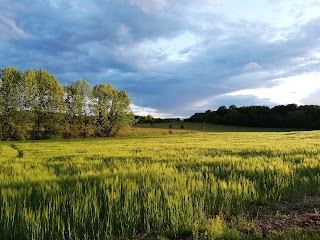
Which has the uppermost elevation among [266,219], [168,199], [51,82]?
[51,82]

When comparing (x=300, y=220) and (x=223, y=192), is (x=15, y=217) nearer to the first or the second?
(x=223, y=192)

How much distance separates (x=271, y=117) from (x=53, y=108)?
3242 inches

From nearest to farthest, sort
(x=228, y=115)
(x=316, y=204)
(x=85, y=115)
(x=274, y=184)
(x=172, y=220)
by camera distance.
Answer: (x=172, y=220) < (x=316, y=204) < (x=274, y=184) < (x=85, y=115) < (x=228, y=115)

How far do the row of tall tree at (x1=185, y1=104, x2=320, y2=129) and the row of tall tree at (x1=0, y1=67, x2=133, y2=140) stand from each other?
187 ft

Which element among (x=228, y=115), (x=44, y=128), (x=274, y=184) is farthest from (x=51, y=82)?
(x=228, y=115)

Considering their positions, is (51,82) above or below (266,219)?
above

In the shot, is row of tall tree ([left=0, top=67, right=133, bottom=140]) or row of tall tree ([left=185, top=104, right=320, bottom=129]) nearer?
row of tall tree ([left=0, top=67, right=133, bottom=140])

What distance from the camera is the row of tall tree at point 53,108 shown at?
62219mm

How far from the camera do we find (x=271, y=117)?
117 m

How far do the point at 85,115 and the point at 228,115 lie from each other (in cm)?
6955

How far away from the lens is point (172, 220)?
4738 mm

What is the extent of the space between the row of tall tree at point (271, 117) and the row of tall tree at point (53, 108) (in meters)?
57.0

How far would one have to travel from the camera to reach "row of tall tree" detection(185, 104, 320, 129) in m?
112

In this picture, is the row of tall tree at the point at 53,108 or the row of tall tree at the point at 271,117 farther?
the row of tall tree at the point at 271,117
